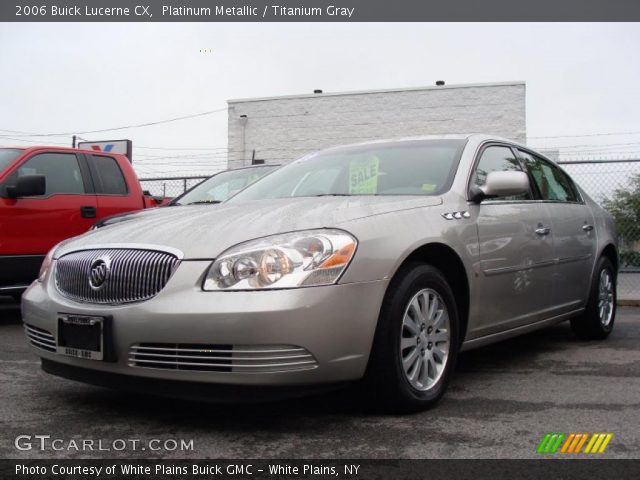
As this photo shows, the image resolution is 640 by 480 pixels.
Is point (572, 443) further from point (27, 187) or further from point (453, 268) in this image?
point (27, 187)

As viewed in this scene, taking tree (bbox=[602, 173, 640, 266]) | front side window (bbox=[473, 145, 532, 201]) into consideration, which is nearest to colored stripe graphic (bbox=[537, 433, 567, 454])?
front side window (bbox=[473, 145, 532, 201])

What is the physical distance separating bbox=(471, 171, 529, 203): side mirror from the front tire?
2.17 ft

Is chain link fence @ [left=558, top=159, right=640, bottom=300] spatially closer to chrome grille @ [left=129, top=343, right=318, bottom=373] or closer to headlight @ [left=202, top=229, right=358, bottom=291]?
headlight @ [left=202, top=229, right=358, bottom=291]

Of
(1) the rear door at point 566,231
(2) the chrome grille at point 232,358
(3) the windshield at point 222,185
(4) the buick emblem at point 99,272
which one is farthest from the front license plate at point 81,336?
(3) the windshield at point 222,185

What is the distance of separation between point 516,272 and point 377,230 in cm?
139

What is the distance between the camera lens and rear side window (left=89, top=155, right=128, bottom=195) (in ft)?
24.7

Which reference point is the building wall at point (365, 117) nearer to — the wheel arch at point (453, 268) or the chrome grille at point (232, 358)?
the wheel arch at point (453, 268)

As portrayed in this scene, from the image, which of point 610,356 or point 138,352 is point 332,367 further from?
point 610,356

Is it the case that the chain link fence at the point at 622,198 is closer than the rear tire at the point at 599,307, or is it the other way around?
the rear tire at the point at 599,307

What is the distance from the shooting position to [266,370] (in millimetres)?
2859

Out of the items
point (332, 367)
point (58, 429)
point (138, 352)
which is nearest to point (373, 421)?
point (332, 367)

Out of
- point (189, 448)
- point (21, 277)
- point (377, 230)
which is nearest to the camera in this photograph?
point (189, 448)

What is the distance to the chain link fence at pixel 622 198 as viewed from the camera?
31.2ft

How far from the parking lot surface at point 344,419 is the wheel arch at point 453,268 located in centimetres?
46
